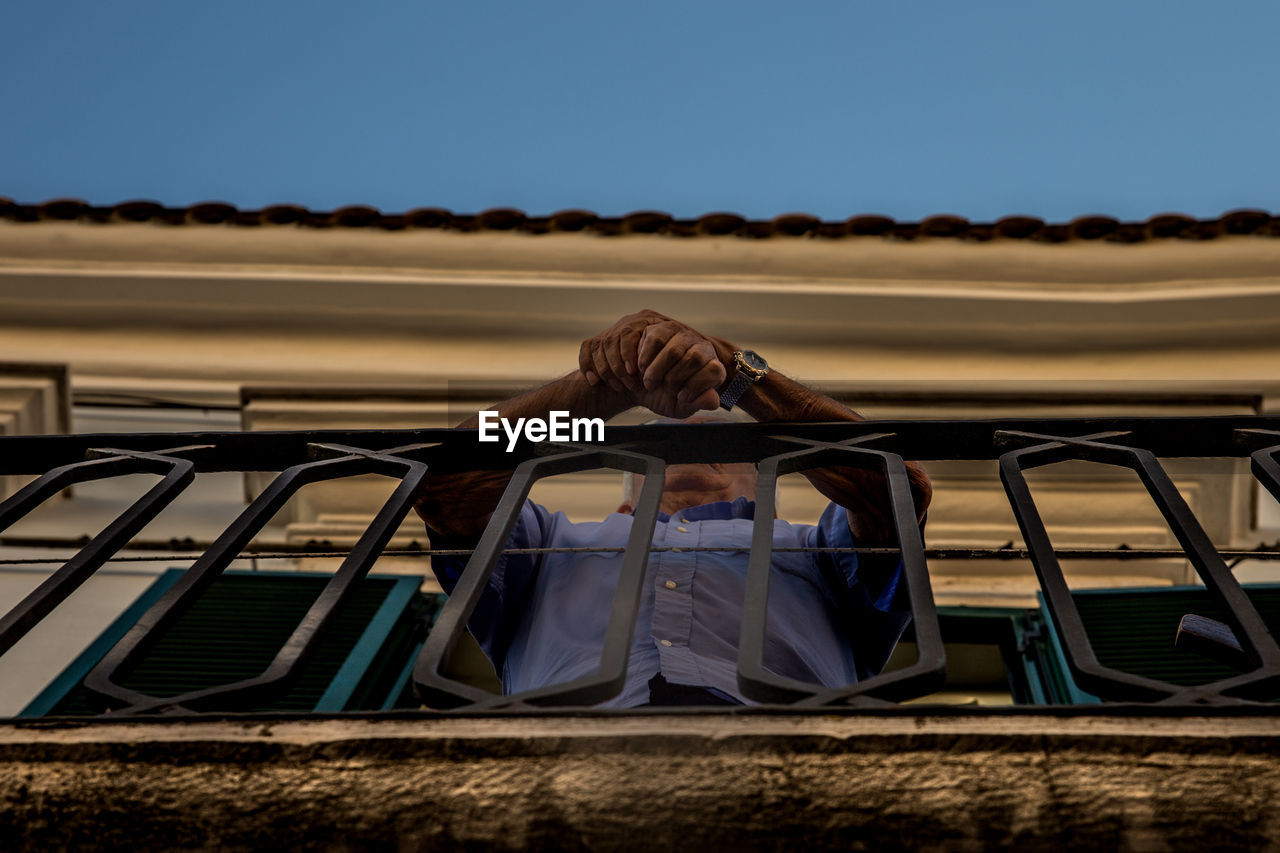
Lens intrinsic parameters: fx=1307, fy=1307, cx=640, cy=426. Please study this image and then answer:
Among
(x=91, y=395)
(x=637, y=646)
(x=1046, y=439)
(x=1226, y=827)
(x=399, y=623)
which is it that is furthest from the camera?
(x=91, y=395)

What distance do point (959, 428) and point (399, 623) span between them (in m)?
2.22

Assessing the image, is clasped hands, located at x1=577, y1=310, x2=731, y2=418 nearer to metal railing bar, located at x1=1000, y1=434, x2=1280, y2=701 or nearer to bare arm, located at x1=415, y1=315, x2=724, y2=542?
bare arm, located at x1=415, y1=315, x2=724, y2=542

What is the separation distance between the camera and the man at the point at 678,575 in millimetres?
2322

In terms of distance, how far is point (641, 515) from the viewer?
1986 mm

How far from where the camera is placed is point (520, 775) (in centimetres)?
132

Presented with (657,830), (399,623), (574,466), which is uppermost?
(574,466)

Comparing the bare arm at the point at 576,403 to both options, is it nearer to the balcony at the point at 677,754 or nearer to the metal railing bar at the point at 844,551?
the metal railing bar at the point at 844,551

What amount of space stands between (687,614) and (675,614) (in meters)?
0.02

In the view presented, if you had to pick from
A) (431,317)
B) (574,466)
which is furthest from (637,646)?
(431,317)

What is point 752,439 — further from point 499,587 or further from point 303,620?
point 303,620

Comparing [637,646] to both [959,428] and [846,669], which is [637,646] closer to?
[846,669]

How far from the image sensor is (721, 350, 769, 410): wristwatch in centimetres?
248

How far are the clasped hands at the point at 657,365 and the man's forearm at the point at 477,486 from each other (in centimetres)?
7

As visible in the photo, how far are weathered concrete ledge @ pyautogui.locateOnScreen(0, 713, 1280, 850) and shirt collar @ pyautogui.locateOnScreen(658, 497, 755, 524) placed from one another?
1682 millimetres
